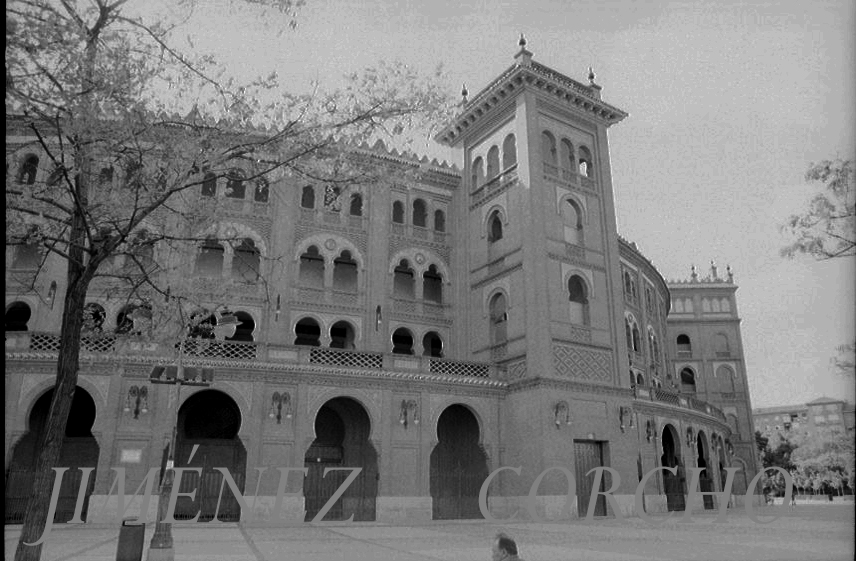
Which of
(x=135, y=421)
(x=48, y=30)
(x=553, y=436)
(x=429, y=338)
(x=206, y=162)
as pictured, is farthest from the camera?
(x=429, y=338)

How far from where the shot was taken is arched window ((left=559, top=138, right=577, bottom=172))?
1092 inches

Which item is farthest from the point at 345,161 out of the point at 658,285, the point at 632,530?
the point at 658,285

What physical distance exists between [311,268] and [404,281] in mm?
4232

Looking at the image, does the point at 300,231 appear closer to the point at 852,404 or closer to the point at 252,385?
the point at 252,385

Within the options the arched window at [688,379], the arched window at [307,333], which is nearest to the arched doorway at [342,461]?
the arched window at [307,333]

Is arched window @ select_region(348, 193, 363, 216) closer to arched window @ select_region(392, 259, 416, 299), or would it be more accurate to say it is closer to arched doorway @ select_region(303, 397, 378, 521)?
arched window @ select_region(392, 259, 416, 299)

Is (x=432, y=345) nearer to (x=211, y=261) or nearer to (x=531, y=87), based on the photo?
(x=211, y=261)

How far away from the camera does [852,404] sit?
3.60m

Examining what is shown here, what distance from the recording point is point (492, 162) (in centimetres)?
2911

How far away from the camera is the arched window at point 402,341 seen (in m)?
27.3

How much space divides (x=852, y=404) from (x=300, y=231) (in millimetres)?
24044

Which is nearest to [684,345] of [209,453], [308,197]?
[308,197]

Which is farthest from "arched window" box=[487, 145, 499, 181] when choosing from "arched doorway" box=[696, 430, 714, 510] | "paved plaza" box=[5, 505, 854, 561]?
"arched doorway" box=[696, 430, 714, 510]

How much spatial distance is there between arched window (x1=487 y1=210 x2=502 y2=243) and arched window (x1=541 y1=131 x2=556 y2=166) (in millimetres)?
3133
